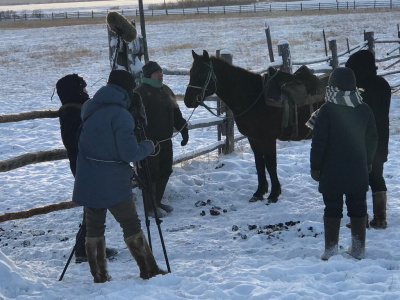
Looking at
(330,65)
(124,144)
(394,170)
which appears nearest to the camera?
(124,144)

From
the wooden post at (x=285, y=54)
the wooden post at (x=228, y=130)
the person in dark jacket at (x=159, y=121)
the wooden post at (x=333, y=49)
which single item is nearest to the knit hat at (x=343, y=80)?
the person in dark jacket at (x=159, y=121)

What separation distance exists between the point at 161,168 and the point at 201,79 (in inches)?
50.5

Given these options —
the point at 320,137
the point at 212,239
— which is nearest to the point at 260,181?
the point at 212,239

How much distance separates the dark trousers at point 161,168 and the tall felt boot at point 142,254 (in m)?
2.28

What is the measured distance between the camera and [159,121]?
6969 millimetres

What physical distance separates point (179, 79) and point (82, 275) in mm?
14643

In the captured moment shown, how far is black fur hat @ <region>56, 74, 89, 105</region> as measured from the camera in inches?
203

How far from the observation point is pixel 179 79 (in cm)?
1944

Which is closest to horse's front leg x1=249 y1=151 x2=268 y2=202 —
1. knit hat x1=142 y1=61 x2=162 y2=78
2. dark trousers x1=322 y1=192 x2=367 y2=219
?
knit hat x1=142 y1=61 x2=162 y2=78

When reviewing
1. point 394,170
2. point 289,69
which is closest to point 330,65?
point 289,69

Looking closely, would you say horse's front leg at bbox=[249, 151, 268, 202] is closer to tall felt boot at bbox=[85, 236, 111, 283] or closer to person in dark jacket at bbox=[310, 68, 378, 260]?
person in dark jacket at bbox=[310, 68, 378, 260]

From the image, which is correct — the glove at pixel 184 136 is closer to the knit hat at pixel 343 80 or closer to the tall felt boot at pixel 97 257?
the tall felt boot at pixel 97 257

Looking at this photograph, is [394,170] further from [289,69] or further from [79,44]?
[79,44]

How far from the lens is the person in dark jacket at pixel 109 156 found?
4.43m
